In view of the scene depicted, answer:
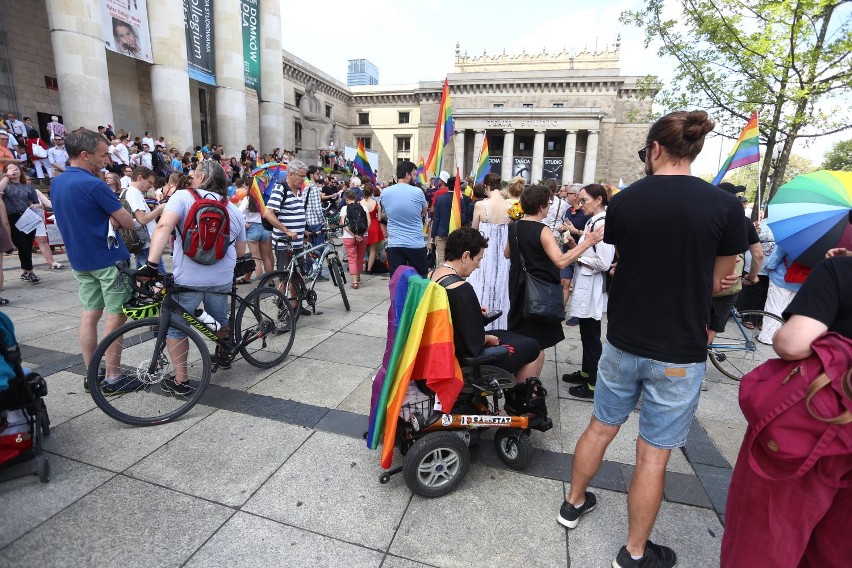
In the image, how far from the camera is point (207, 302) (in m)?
3.56

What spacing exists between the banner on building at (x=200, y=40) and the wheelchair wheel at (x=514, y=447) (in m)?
22.6

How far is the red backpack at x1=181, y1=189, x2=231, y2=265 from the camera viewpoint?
319 centimetres

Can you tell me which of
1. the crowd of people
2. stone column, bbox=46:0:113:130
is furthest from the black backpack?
stone column, bbox=46:0:113:130

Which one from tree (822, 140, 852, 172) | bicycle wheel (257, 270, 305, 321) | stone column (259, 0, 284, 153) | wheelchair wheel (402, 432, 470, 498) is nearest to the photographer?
wheelchair wheel (402, 432, 470, 498)

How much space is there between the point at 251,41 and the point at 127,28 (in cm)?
914

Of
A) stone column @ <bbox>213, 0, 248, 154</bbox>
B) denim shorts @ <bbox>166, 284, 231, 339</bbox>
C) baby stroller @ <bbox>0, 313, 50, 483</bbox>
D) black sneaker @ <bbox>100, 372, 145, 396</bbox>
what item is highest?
stone column @ <bbox>213, 0, 248, 154</bbox>

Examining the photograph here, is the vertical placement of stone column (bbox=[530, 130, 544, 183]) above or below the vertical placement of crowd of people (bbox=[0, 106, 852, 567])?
above

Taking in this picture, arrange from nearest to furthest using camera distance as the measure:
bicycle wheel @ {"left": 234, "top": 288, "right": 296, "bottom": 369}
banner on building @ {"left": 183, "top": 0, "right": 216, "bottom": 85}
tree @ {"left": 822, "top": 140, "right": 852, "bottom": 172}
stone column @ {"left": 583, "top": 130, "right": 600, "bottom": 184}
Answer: bicycle wheel @ {"left": 234, "top": 288, "right": 296, "bottom": 369} < banner on building @ {"left": 183, "top": 0, "right": 216, "bottom": 85} < tree @ {"left": 822, "top": 140, "right": 852, "bottom": 172} < stone column @ {"left": 583, "top": 130, "right": 600, "bottom": 184}

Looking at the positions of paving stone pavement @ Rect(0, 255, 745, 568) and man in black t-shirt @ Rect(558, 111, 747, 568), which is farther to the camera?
paving stone pavement @ Rect(0, 255, 745, 568)

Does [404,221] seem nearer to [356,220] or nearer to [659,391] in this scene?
[356,220]

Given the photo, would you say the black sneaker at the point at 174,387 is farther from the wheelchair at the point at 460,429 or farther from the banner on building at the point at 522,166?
the banner on building at the point at 522,166

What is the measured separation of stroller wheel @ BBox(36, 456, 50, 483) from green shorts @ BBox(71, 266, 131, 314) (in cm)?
127

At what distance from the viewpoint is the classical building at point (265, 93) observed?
49.1 feet

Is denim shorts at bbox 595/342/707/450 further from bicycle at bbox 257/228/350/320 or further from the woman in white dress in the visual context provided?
bicycle at bbox 257/228/350/320
